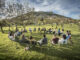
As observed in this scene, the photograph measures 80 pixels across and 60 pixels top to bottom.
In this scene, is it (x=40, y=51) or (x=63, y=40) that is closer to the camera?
(x=40, y=51)

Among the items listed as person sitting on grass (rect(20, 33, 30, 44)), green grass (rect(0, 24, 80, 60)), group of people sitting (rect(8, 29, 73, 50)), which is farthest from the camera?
person sitting on grass (rect(20, 33, 30, 44))

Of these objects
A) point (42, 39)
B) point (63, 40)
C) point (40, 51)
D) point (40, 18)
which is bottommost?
point (40, 51)

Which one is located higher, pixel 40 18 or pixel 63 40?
pixel 40 18

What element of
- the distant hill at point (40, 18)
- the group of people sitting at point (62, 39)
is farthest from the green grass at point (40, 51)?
the distant hill at point (40, 18)

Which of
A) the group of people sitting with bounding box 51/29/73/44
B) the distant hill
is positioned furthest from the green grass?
the distant hill

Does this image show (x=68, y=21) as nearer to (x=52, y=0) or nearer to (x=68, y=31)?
(x=68, y=31)

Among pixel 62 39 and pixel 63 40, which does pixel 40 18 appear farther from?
pixel 63 40

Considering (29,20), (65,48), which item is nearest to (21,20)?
(29,20)

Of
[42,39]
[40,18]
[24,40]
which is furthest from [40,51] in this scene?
[40,18]

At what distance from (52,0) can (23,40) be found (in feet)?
17.0

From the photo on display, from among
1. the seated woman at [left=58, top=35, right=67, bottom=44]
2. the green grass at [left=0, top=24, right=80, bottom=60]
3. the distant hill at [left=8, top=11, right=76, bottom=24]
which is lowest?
the green grass at [left=0, top=24, right=80, bottom=60]

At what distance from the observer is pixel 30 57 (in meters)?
7.56

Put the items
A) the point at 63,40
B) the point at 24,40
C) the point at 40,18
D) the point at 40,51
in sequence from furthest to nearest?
the point at 40,18 < the point at 24,40 < the point at 63,40 < the point at 40,51

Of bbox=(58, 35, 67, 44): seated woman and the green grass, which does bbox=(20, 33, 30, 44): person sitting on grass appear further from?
bbox=(58, 35, 67, 44): seated woman
